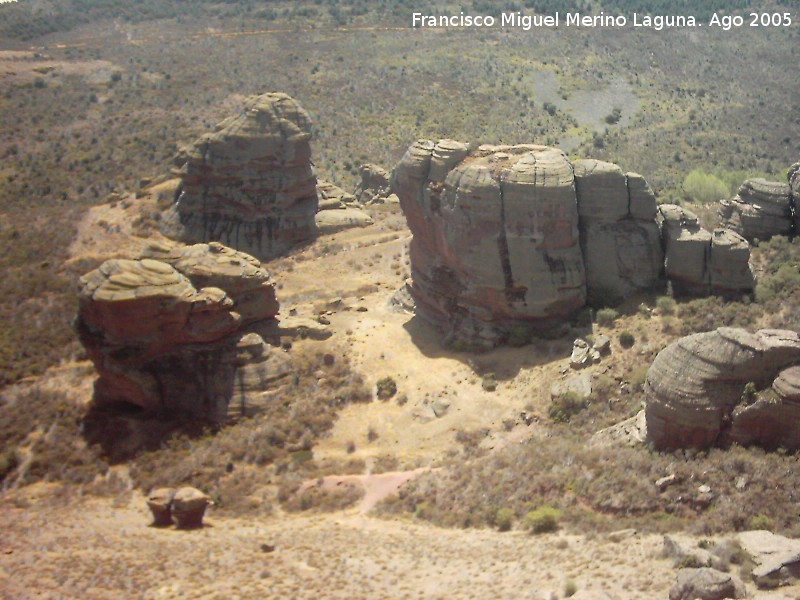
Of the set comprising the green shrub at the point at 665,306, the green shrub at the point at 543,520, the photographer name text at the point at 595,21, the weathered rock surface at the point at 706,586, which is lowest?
the green shrub at the point at 543,520

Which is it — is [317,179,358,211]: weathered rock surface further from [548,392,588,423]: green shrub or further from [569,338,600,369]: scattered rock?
[548,392,588,423]: green shrub

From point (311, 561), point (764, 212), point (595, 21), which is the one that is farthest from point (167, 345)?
point (595, 21)

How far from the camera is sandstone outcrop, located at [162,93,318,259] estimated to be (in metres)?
56.2

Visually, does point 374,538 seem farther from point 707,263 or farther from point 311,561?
point 707,263

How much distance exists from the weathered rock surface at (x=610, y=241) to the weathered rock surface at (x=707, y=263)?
86 centimetres

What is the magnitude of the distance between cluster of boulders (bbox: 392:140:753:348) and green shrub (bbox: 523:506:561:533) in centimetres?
1374

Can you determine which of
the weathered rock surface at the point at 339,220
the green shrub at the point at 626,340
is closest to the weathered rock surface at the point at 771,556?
the green shrub at the point at 626,340

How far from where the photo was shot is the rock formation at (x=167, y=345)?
31359mm

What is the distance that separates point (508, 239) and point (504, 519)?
1487cm

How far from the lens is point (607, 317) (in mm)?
33469

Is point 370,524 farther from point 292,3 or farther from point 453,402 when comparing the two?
point 292,3

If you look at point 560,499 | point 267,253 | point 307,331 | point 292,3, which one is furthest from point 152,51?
point 560,499

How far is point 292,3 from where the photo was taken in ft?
426

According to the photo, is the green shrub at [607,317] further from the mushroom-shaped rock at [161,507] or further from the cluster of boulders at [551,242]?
the mushroom-shaped rock at [161,507]
